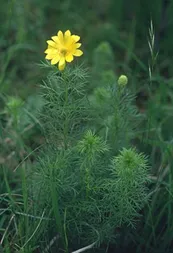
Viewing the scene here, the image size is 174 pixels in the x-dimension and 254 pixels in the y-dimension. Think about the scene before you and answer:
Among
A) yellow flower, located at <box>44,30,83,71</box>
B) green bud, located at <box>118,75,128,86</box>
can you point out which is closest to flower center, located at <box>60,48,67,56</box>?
yellow flower, located at <box>44,30,83,71</box>

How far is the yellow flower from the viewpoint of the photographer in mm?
1687

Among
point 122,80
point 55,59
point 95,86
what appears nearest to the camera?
point 55,59

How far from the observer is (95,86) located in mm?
2525

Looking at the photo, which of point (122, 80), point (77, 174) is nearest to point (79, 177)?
point (77, 174)

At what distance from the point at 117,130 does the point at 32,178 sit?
1.10 feet

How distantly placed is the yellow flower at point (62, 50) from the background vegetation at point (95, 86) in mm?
184

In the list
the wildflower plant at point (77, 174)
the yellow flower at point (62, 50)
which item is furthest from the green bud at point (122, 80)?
the yellow flower at point (62, 50)

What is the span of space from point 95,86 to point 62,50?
83cm

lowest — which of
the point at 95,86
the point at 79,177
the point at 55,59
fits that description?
the point at 79,177

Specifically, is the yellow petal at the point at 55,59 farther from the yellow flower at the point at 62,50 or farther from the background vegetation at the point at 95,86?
the background vegetation at the point at 95,86

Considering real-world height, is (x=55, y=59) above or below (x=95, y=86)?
below

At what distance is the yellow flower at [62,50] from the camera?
1.69 metres

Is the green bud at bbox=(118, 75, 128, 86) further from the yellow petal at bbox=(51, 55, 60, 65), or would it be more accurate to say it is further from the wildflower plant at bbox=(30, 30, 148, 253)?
the yellow petal at bbox=(51, 55, 60, 65)

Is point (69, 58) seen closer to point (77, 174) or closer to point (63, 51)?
point (63, 51)
